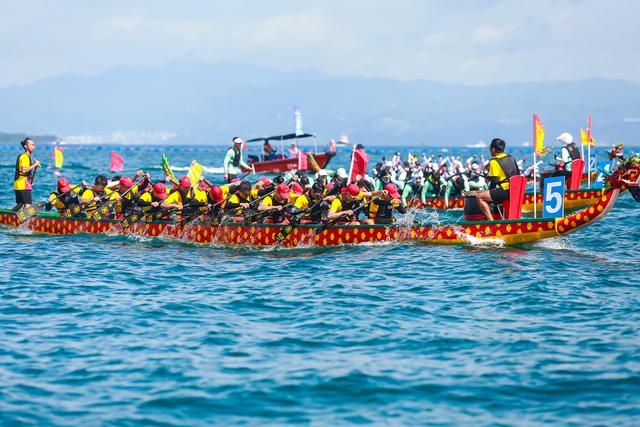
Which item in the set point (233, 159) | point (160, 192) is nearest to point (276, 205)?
point (160, 192)

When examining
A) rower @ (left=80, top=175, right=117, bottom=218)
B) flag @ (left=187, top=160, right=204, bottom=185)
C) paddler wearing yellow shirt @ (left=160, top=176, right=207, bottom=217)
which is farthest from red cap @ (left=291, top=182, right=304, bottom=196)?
rower @ (left=80, top=175, right=117, bottom=218)

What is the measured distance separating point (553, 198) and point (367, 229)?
4.63 metres

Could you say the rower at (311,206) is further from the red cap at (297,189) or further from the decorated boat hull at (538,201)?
the decorated boat hull at (538,201)

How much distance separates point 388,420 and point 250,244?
13107 millimetres

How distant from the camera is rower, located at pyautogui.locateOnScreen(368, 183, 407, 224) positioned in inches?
870

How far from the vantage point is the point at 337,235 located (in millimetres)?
22078

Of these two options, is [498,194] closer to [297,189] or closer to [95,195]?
[297,189]

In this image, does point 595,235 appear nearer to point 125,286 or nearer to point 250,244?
point 250,244

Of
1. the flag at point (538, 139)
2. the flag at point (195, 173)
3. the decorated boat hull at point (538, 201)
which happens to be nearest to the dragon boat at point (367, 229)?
the flag at point (195, 173)

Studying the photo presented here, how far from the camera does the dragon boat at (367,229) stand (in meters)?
19.5

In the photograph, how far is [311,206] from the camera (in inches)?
904

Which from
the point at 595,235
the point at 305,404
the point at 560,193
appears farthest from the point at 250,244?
the point at 305,404

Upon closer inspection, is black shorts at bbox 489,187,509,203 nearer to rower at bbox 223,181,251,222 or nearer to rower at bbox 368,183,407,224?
rower at bbox 368,183,407,224

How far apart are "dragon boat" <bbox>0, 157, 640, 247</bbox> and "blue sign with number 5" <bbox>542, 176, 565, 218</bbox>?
0.65ft
